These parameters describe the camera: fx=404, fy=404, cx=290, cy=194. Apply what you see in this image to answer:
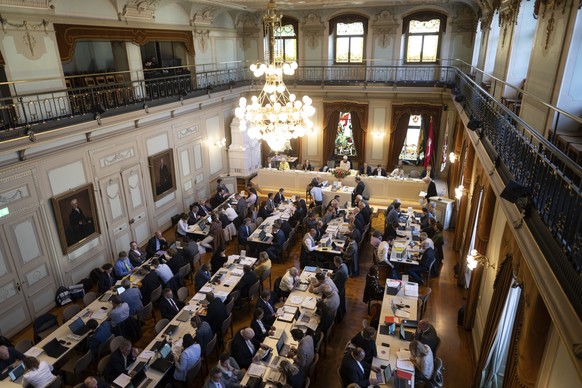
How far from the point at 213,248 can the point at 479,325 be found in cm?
663

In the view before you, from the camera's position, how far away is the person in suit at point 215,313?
740 centimetres

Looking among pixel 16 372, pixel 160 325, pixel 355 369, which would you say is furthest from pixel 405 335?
pixel 16 372

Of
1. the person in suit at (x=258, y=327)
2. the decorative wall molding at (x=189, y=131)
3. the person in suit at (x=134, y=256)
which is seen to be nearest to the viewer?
the person in suit at (x=258, y=327)

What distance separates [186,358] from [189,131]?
29.2ft

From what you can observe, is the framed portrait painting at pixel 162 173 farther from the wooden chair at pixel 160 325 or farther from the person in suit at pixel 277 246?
the wooden chair at pixel 160 325

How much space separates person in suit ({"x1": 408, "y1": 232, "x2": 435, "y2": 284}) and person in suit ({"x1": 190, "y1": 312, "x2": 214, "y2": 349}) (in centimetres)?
482

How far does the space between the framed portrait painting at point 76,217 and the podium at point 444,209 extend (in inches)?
378

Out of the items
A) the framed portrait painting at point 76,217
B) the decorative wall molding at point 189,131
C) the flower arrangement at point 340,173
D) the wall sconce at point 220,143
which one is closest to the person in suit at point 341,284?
the framed portrait painting at point 76,217

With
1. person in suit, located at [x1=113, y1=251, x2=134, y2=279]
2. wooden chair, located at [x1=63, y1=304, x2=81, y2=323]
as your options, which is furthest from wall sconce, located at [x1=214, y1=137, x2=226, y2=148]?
wooden chair, located at [x1=63, y1=304, x2=81, y2=323]

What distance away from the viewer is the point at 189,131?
13.6 meters

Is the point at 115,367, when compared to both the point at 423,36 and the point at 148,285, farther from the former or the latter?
the point at 423,36

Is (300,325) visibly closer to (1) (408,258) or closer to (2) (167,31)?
(1) (408,258)

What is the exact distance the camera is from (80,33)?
10062 millimetres

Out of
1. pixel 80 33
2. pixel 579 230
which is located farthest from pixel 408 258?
pixel 80 33
